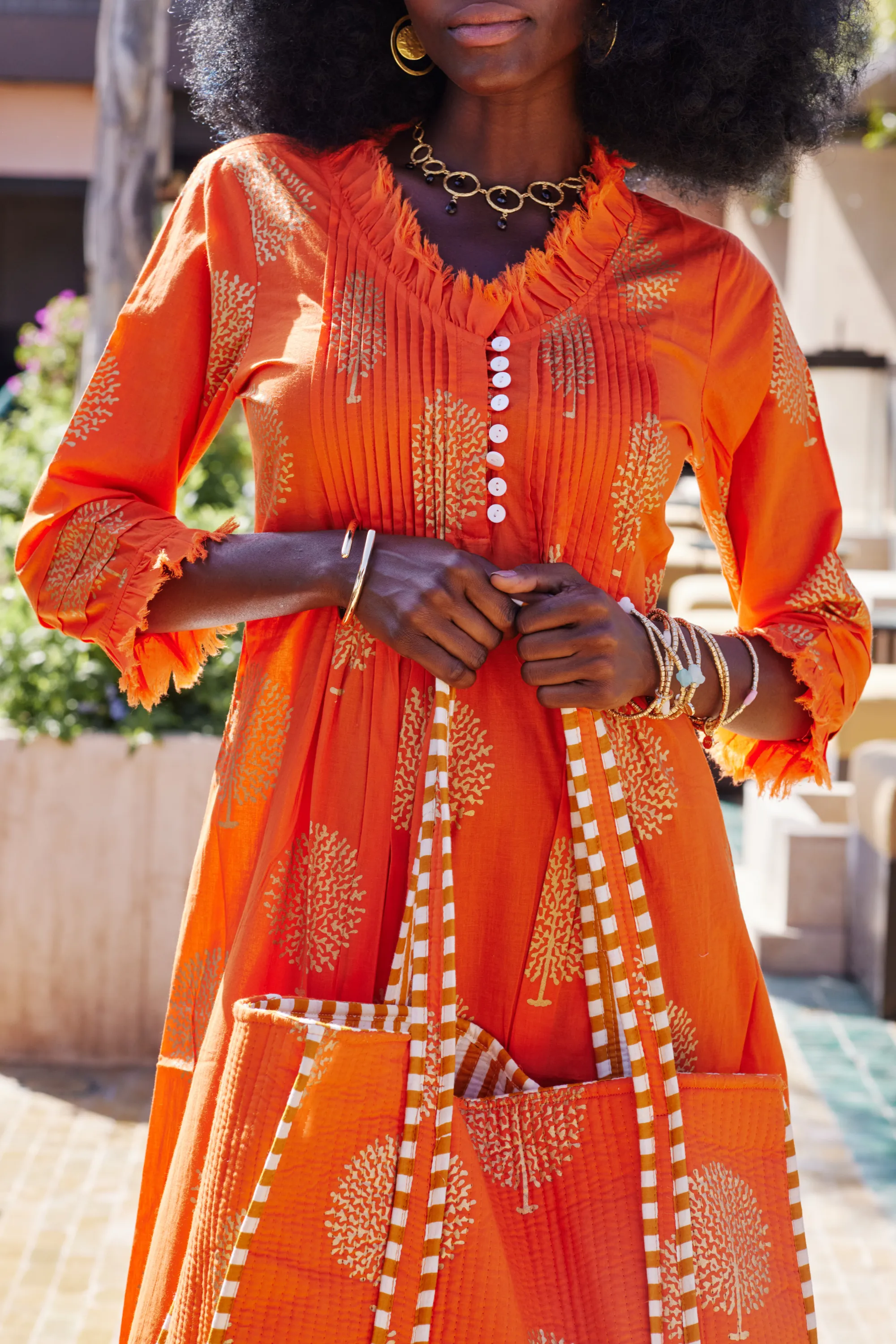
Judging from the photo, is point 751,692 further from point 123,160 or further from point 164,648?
point 123,160

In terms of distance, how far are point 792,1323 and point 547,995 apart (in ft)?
1.47

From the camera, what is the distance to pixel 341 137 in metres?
2.13

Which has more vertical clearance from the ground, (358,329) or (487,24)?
(487,24)

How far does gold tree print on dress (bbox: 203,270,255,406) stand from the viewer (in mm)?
1926

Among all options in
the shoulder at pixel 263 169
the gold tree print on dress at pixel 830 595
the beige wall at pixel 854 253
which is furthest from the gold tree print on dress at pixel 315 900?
the beige wall at pixel 854 253

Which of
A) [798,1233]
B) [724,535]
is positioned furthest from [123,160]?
[798,1233]

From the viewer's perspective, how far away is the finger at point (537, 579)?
178 cm

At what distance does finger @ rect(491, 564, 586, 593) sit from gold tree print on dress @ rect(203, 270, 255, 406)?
45 cm

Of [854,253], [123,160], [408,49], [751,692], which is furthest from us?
[854,253]

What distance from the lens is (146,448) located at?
1.91 metres

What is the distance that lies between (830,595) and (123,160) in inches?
182

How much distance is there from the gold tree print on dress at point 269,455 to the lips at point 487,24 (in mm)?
525

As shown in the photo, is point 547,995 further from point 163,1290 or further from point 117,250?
point 117,250

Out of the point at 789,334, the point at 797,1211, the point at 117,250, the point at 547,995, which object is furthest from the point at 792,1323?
the point at 117,250
